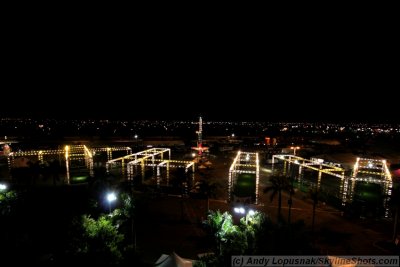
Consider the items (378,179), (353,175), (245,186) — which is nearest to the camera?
(353,175)

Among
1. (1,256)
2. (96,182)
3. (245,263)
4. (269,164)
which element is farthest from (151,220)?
(269,164)

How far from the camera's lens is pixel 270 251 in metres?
13.6

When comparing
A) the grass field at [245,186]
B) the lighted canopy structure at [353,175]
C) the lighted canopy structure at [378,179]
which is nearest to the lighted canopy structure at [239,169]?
the grass field at [245,186]

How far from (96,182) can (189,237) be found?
1226 centimetres

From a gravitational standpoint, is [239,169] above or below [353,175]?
below

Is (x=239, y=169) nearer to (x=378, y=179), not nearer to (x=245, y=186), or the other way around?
(x=245, y=186)

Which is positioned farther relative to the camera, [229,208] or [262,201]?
[262,201]

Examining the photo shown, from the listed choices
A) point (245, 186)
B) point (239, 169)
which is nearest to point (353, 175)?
point (245, 186)

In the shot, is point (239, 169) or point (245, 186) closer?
point (245, 186)

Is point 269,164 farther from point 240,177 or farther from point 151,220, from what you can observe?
point 151,220

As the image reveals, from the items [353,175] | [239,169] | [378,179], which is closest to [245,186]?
[239,169]

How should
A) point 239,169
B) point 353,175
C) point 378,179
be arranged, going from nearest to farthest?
1. point 353,175
2. point 378,179
3. point 239,169

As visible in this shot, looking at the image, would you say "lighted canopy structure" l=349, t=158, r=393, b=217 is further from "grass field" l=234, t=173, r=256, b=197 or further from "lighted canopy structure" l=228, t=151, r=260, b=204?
"grass field" l=234, t=173, r=256, b=197

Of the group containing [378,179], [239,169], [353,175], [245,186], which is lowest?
[245,186]
